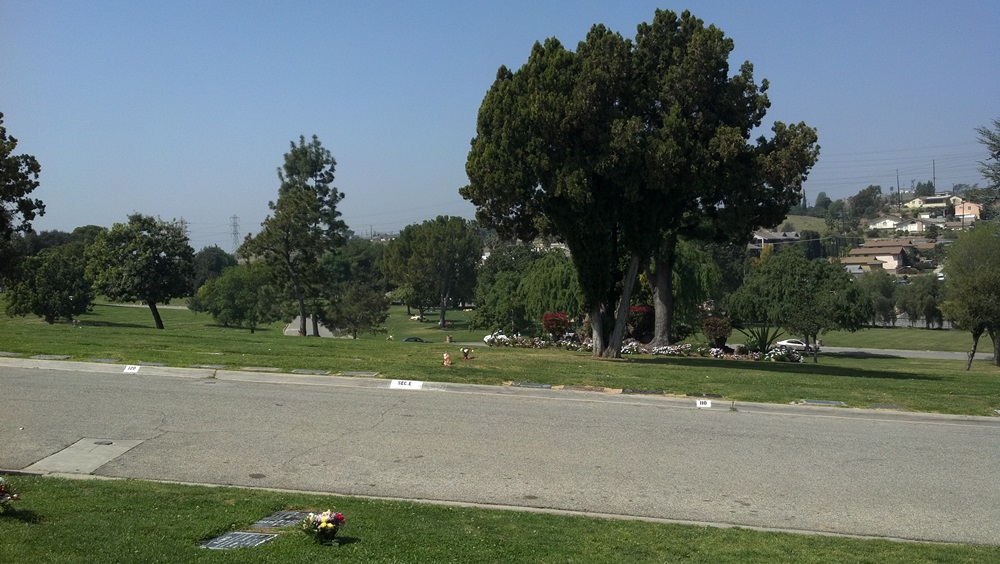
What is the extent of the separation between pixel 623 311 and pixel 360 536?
1719 centimetres

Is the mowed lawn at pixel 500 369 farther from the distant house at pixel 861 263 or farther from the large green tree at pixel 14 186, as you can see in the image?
the distant house at pixel 861 263

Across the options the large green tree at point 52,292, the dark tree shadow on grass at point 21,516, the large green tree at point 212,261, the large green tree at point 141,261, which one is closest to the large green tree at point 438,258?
the large green tree at point 212,261

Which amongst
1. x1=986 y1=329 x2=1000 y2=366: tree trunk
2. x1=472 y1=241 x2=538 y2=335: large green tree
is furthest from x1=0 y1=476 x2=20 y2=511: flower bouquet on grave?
x1=472 y1=241 x2=538 y2=335: large green tree

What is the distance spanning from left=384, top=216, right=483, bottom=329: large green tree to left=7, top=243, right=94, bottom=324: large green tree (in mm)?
49809

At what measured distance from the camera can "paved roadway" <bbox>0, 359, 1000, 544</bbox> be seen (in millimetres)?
9680

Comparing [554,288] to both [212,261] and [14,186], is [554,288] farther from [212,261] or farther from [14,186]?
[212,261]

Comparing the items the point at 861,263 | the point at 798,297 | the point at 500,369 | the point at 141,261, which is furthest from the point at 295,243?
the point at 861,263

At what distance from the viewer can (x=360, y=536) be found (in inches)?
294

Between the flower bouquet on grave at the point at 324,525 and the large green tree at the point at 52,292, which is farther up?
the large green tree at the point at 52,292

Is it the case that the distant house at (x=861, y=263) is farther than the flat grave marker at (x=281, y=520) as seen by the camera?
Yes

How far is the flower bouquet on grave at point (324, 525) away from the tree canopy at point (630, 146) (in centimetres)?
1514

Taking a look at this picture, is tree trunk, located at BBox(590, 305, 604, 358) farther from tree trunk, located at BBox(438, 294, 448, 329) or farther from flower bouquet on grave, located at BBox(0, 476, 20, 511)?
tree trunk, located at BBox(438, 294, 448, 329)

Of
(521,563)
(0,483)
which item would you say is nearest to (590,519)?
(521,563)

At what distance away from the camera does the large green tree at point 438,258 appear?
10612cm
